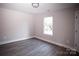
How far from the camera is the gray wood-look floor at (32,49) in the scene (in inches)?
36.2

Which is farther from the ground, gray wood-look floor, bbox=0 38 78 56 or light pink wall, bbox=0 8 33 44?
light pink wall, bbox=0 8 33 44

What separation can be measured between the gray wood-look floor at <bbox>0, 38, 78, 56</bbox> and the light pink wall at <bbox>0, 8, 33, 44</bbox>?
14 cm

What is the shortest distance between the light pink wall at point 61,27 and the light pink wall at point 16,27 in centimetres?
16

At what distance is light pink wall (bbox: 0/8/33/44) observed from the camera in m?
0.91

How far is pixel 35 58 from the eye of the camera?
77 centimetres

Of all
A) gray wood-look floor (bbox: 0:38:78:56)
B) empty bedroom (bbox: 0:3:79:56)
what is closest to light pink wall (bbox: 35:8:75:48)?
empty bedroom (bbox: 0:3:79:56)

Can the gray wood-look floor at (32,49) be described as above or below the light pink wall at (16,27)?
below

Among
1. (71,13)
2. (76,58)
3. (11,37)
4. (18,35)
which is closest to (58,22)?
(71,13)

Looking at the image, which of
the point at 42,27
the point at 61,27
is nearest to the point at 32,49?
the point at 42,27

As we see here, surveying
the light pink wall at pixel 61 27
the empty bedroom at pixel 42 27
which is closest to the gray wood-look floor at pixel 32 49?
the empty bedroom at pixel 42 27

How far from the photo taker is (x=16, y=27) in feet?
3.30

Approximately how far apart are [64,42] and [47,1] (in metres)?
0.71

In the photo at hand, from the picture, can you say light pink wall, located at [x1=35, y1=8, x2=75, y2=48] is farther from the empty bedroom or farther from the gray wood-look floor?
the gray wood-look floor

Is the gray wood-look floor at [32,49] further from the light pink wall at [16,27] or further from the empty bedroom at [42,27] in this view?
the light pink wall at [16,27]
